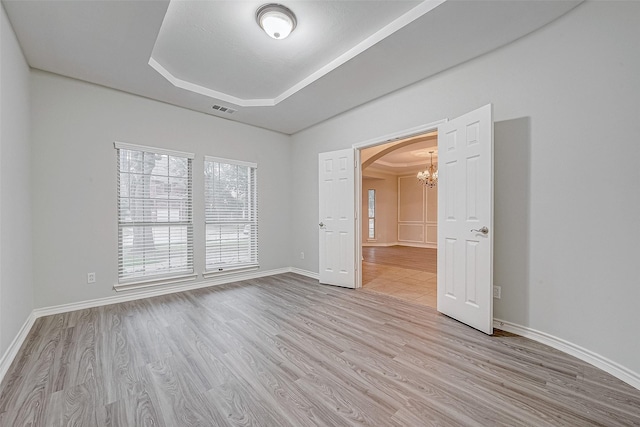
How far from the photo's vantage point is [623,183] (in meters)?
1.87

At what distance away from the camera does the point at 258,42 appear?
2684mm

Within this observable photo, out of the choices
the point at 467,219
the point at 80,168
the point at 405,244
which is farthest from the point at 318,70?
the point at 405,244

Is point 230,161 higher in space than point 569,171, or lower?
higher

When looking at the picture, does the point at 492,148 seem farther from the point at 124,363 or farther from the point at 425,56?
the point at 124,363

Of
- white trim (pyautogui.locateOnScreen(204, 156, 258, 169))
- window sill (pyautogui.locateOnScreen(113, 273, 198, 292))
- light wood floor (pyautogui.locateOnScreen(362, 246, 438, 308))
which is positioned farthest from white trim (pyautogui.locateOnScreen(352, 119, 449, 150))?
window sill (pyautogui.locateOnScreen(113, 273, 198, 292))

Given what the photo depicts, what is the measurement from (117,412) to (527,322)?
3.24 m

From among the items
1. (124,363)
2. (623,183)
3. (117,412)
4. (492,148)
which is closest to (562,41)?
(492,148)

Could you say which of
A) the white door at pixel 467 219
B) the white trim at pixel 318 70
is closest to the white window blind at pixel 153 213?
the white trim at pixel 318 70

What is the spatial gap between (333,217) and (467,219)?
2068 millimetres

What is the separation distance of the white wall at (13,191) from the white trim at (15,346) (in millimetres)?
51

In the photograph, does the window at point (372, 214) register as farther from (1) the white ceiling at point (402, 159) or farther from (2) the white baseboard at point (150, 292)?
(2) the white baseboard at point (150, 292)

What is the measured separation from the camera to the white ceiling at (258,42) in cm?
213

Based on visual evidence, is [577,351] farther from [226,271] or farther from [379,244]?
[379,244]

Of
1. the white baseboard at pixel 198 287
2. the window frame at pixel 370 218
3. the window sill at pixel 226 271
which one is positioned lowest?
the white baseboard at pixel 198 287
